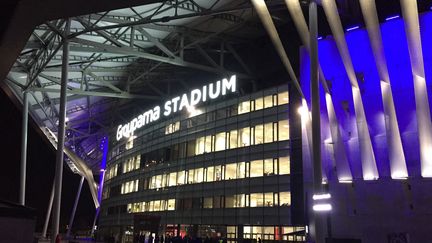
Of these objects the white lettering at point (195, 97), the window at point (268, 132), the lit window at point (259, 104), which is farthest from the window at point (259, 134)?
the white lettering at point (195, 97)

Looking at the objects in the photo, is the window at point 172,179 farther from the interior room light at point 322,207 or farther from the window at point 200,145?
the interior room light at point 322,207

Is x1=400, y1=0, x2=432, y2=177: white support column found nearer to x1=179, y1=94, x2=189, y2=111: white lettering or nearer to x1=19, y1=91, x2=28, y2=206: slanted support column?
x1=179, y1=94, x2=189, y2=111: white lettering

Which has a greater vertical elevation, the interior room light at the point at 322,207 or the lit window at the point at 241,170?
the lit window at the point at 241,170

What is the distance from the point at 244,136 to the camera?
43.9m

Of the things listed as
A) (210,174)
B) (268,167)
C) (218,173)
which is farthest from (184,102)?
(268,167)

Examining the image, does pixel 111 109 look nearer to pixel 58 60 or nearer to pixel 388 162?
pixel 58 60

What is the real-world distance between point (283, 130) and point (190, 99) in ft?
50.2

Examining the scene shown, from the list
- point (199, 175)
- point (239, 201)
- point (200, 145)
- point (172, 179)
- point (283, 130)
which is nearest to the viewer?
point (283, 130)

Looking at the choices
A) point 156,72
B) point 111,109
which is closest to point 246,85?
point 156,72

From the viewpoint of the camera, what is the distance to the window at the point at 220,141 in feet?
151

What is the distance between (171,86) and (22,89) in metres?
20.0

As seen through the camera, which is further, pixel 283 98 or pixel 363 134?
pixel 283 98

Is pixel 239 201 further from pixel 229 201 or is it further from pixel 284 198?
pixel 284 198

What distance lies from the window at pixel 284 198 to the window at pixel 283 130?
5208 mm
